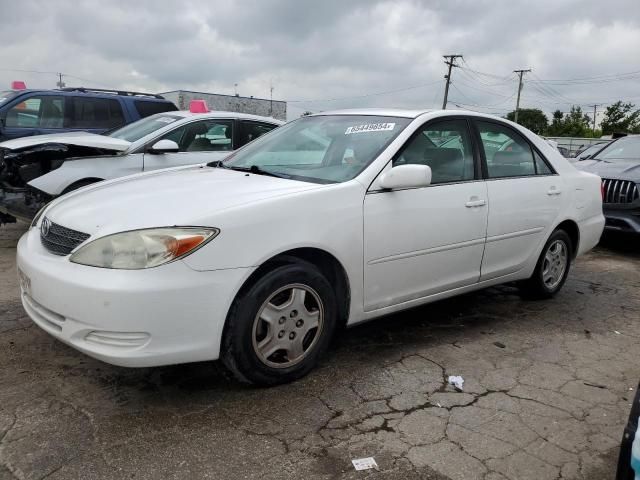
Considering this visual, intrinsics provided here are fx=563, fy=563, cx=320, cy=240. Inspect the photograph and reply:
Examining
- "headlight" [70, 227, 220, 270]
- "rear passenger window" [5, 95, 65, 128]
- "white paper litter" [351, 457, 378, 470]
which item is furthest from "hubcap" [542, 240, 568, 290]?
"rear passenger window" [5, 95, 65, 128]

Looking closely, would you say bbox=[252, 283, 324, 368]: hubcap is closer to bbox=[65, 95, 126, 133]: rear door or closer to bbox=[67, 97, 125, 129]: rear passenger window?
bbox=[65, 95, 126, 133]: rear door

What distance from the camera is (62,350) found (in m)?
3.48

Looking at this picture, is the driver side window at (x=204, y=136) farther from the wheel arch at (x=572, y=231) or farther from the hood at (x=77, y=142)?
the wheel arch at (x=572, y=231)

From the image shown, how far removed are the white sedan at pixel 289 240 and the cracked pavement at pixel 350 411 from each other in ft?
1.03

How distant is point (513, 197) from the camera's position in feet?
13.8

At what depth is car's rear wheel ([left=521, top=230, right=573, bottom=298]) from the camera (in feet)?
15.5

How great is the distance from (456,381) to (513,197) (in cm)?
161

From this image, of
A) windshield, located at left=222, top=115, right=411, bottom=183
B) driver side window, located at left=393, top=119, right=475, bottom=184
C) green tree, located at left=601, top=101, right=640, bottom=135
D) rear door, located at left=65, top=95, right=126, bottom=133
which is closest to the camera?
windshield, located at left=222, top=115, right=411, bottom=183

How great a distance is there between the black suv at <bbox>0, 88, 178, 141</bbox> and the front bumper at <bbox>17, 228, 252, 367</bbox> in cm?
609

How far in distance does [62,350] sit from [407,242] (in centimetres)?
223

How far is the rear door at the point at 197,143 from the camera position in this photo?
635 centimetres

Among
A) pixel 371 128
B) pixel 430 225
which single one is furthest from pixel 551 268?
pixel 371 128

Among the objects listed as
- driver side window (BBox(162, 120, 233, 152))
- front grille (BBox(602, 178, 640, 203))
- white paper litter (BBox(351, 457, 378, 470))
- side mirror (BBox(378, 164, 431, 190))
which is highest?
driver side window (BBox(162, 120, 233, 152))

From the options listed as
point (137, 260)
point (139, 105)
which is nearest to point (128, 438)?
point (137, 260)
